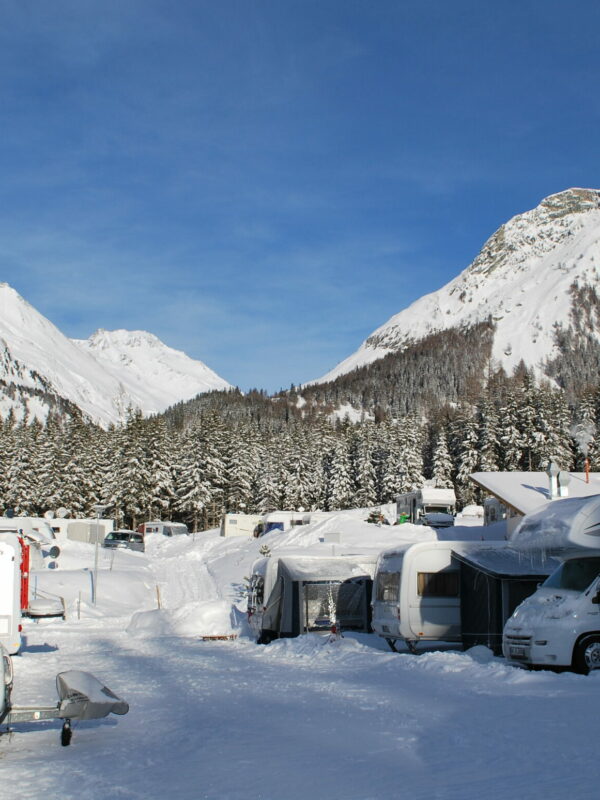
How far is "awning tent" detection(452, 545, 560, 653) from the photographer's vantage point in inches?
615

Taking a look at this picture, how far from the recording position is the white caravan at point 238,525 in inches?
2279

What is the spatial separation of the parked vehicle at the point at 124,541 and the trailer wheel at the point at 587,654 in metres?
41.7

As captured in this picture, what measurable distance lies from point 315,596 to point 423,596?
419 cm

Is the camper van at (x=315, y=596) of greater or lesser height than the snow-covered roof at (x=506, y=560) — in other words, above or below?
below

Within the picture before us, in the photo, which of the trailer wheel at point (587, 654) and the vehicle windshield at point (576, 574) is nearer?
the trailer wheel at point (587, 654)

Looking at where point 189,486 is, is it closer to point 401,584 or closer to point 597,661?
point 401,584

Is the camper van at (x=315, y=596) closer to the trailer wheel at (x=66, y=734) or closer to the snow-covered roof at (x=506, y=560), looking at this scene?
the snow-covered roof at (x=506, y=560)

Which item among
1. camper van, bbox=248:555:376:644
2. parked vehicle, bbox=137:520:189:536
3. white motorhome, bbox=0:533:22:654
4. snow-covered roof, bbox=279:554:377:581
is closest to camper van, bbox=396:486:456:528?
parked vehicle, bbox=137:520:189:536

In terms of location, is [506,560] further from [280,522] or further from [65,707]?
[280,522]

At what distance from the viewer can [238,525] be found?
5816 cm

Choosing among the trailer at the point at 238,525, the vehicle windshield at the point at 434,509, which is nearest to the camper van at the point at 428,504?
the vehicle windshield at the point at 434,509

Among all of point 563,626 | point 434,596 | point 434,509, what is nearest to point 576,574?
point 563,626

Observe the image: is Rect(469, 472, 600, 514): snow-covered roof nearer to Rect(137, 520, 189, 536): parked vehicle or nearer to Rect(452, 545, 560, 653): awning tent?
Rect(452, 545, 560, 653): awning tent

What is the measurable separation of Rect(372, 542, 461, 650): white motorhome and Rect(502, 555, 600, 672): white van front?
3.51 meters
